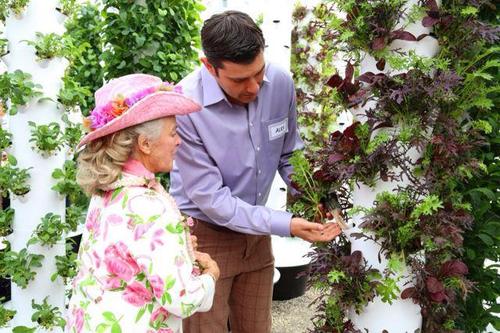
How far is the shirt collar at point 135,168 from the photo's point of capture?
152cm

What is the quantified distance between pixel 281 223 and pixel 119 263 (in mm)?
585

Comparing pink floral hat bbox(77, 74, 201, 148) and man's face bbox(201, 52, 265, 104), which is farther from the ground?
pink floral hat bbox(77, 74, 201, 148)

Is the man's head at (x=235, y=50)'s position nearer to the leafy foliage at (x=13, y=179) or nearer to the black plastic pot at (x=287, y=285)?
the leafy foliage at (x=13, y=179)

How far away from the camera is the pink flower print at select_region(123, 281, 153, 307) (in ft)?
4.89

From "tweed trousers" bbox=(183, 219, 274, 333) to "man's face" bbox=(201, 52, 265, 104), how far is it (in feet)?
1.72

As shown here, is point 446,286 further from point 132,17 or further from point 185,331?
point 132,17

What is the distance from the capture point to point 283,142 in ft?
7.20

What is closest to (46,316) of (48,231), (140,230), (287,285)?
(48,231)

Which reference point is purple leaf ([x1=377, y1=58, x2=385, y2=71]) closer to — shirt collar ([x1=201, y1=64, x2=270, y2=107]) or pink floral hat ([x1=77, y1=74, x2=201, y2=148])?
pink floral hat ([x1=77, y1=74, x2=201, y2=148])

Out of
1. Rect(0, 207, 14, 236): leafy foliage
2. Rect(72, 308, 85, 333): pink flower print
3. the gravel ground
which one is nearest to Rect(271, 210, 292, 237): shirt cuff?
Rect(72, 308, 85, 333): pink flower print

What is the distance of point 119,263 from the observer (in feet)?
4.80

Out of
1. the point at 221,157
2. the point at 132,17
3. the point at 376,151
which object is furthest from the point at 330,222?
the point at 132,17

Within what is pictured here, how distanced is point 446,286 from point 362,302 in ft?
0.79

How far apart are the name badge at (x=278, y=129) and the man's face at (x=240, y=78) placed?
0.14 meters
